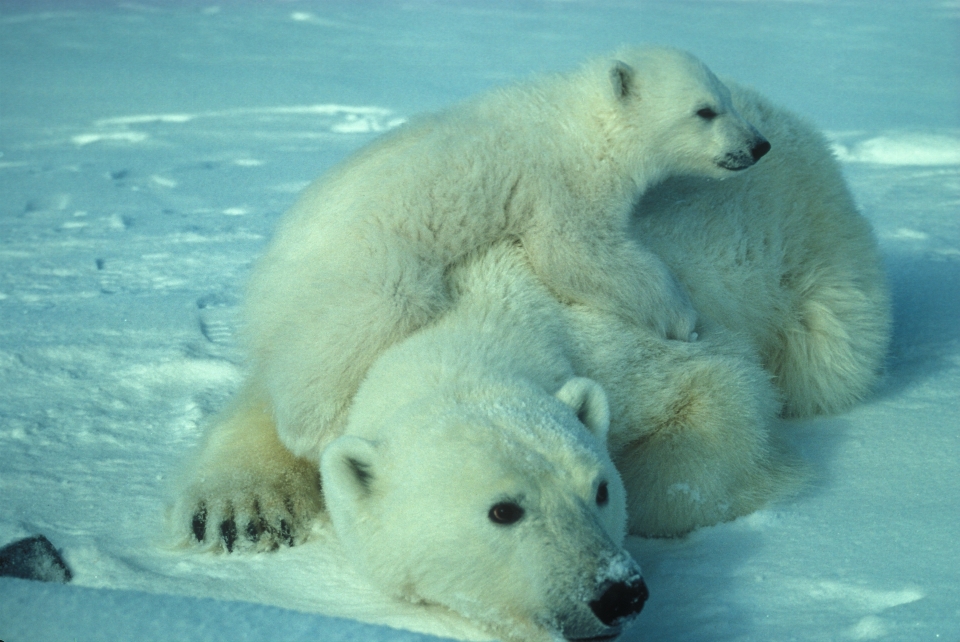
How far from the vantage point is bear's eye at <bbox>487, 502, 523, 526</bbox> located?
1933 mm

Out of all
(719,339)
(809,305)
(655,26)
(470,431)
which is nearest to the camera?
(470,431)

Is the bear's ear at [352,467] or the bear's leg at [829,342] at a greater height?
the bear's ear at [352,467]

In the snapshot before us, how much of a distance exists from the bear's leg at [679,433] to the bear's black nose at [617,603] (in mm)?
770

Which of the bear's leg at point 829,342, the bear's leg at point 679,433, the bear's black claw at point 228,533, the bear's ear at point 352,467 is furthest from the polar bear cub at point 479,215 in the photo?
the bear's leg at point 829,342

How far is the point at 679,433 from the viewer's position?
281cm

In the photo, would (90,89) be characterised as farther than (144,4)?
No

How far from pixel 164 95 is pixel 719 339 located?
8.10m

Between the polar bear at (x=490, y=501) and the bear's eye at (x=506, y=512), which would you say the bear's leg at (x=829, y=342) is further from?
the bear's eye at (x=506, y=512)

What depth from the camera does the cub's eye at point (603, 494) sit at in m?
2.06

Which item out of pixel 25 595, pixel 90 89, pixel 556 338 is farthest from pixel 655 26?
pixel 25 595

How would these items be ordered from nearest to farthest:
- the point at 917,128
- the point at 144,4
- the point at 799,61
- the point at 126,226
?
the point at 126,226 → the point at 917,128 → the point at 799,61 → the point at 144,4

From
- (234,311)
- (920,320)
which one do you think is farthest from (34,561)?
(920,320)

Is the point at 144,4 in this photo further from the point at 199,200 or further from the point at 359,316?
the point at 359,316

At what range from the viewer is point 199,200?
6.36 meters
